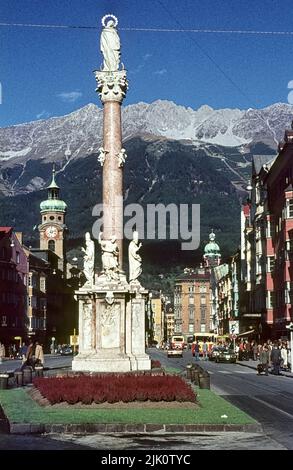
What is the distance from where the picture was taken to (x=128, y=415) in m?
20.9

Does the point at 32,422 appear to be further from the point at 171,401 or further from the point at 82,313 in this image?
the point at 82,313

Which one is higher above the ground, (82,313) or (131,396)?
(82,313)

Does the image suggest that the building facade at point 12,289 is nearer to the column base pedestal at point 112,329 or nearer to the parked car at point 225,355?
the parked car at point 225,355

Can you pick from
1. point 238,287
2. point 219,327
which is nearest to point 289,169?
point 238,287

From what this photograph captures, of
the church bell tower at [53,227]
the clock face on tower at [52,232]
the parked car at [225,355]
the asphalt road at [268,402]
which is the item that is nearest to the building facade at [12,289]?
the parked car at [225,355]

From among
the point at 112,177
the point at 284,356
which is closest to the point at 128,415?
the point at 112,177

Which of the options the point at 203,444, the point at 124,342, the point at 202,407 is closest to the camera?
the point at 203,444

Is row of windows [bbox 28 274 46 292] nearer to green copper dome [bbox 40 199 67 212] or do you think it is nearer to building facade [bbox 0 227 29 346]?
building facade [bbox 0 227 29 346]

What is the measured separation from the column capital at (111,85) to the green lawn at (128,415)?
19065 millimetres

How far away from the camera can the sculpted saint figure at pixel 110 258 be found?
35.7 meters

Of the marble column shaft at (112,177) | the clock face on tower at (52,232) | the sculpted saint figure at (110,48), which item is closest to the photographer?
the marble column shaft at (112,177)

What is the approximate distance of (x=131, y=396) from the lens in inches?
927

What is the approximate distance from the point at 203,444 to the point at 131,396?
7.09 m

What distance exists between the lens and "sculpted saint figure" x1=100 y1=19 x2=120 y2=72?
1571 inches
